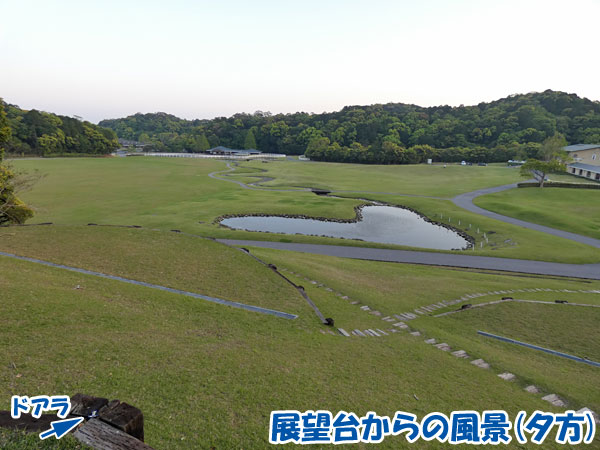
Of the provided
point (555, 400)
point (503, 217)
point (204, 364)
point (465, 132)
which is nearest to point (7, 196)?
point (204, 364)

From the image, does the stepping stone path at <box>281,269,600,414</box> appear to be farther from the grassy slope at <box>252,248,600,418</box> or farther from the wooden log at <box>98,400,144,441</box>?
the wooden log at <box>98,400,144,441</box>

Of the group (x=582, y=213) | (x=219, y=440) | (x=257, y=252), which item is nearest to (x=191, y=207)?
(x=257, y=252)

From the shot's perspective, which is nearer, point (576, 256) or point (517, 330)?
point (517, 330)

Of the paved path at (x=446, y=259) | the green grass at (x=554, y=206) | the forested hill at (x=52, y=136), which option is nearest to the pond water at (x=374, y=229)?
the paved path at (x=446, y=259)

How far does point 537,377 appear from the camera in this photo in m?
11.1

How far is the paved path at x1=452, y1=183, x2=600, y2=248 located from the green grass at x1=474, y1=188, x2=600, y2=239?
58.2 inches

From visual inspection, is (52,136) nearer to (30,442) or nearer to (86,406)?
Result: (30,442)

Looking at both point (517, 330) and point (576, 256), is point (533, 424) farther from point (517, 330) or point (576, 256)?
point (576, 256)

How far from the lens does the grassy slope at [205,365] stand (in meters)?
6.95

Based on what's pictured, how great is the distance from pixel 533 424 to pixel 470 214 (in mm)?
47395

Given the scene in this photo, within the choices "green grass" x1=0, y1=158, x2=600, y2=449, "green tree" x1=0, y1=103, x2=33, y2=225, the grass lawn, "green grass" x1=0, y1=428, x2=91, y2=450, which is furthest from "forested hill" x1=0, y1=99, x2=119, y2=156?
"green grass" x1=0, y1=428, x2=91, y2=450

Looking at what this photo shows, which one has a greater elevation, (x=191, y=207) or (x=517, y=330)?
(x=191, y=207)

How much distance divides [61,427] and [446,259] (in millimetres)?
32143

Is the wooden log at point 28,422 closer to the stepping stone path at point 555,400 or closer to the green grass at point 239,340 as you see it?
the green grass at point 239,340
